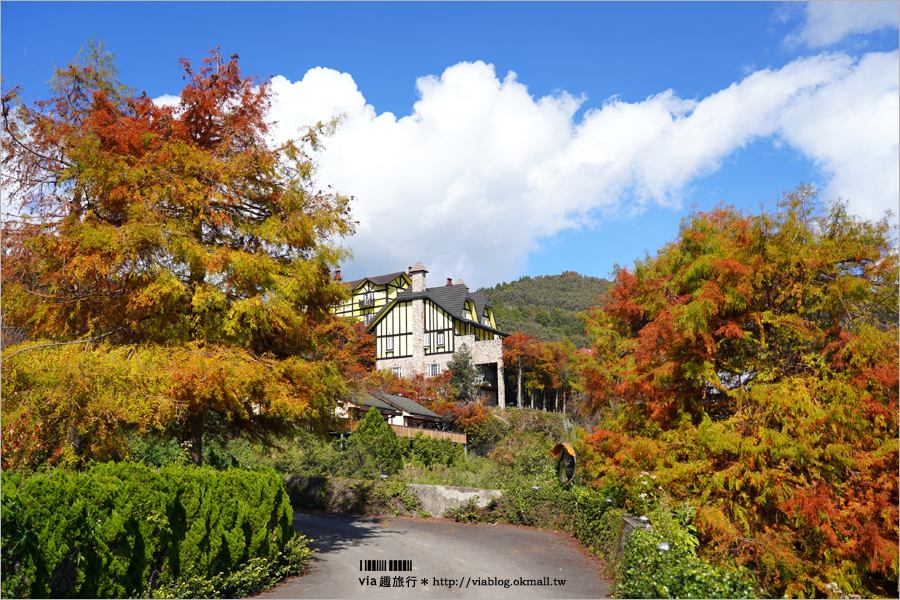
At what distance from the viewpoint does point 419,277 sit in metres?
41.2

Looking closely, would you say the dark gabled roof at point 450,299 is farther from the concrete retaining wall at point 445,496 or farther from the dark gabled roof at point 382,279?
the concrete retaining wall at point 445,496

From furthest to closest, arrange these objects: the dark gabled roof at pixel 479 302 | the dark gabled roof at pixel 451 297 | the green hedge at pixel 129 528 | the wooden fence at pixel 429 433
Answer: the dark gabled roof at pixel 479 302 < the dark gabled roof at pixel 451 297 < the wooden fence at pixel 429 433 < the green hedge at pixel 129 528

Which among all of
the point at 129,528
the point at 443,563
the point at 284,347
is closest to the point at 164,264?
the point at 284,347

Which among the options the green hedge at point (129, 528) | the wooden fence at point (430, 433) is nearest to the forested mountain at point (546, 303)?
the wooden fence at point (430, 433)

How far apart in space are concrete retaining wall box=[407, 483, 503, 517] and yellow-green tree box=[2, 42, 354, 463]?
5.95 m

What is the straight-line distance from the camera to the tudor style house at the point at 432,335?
38944mm

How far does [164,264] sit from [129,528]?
149 inches

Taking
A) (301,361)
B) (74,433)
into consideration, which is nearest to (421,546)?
(301,361)

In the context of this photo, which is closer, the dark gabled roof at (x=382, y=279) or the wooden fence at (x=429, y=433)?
the wooden fence at (x=429, y=433)

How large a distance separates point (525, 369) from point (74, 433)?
3336 cm

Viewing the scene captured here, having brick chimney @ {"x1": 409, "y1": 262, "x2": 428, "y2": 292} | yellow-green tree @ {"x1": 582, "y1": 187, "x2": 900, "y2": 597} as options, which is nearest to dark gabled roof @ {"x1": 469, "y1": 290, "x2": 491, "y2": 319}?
brick chimney @ {"x1": 409, "y1": 262, "x2": 428, "y2": 292}

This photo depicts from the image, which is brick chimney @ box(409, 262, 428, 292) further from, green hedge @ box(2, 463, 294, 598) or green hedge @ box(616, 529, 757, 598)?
green hedge @ box(616, 529, 757, 598)

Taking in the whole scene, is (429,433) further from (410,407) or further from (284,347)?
(284,347)

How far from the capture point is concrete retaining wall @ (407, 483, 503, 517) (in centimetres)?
1412
